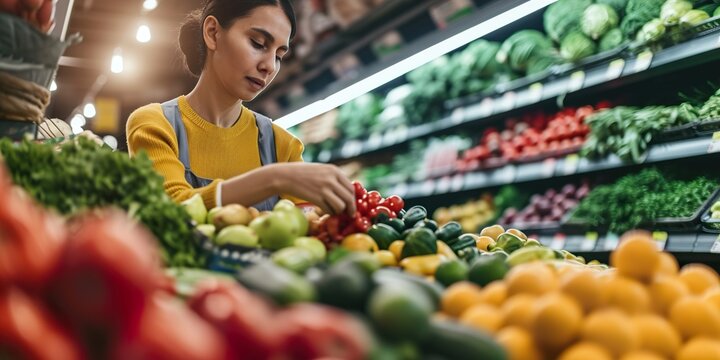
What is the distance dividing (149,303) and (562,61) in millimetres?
3880

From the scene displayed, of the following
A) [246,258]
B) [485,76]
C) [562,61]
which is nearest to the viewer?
[246,258]

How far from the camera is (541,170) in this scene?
13.4 ft

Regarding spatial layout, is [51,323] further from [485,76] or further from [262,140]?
[485,76]

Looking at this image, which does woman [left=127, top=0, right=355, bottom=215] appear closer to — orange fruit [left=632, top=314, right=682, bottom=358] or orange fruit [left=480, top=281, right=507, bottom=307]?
orange fruit [left=480, top=281, right=507, bottom=307]

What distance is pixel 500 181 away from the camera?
437cm

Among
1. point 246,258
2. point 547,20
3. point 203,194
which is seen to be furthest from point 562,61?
point 246,258

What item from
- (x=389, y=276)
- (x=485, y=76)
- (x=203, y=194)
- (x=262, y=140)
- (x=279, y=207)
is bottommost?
(x=389, y=276)

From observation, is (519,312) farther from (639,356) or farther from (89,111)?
(89,111)

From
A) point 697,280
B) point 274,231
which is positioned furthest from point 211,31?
point 697,280

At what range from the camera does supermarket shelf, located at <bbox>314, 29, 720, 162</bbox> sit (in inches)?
129

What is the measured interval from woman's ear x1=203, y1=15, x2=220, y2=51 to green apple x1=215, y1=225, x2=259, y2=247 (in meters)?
1.28

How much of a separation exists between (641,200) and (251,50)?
7.63 ft

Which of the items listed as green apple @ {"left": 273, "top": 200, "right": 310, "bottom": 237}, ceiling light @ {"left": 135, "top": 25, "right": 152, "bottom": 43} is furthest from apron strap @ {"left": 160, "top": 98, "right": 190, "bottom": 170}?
ceiling light @ {"left": 135, "top": 25, "right": 152, "bottom": 43}

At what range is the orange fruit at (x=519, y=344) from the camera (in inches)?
35.8
